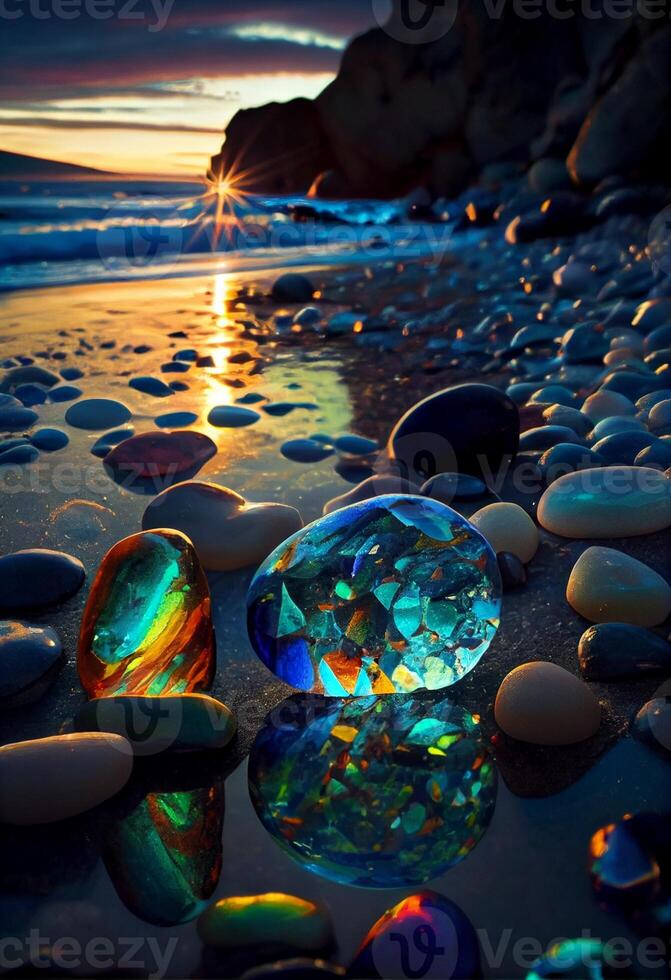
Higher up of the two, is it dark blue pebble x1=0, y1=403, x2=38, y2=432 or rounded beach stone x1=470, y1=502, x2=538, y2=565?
rounded beach stone x1=470, y1=502, x2=538, y2=565

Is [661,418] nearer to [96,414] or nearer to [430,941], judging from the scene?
[96,414]

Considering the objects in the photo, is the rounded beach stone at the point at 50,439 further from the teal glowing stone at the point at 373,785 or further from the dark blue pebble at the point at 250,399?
the teal glowing stone at the point at 373,785

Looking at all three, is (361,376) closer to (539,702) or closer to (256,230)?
(539,702)

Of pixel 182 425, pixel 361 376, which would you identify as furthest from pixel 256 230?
pixel 182 425

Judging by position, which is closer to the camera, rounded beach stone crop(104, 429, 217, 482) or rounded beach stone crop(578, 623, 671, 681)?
rounded beach stone crop(578, 623, 671, 681)

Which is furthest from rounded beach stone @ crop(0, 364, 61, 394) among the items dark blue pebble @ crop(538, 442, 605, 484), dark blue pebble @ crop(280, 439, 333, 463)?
dark blue pebble @ crop(538, 442, 605, 484)

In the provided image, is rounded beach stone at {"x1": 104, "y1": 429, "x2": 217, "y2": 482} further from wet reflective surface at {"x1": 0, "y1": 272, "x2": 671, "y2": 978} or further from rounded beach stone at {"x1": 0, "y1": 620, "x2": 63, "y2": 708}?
rounded beach stone at {"x1": 0, "y1": 620, "x2": 63, "y2": 708}
